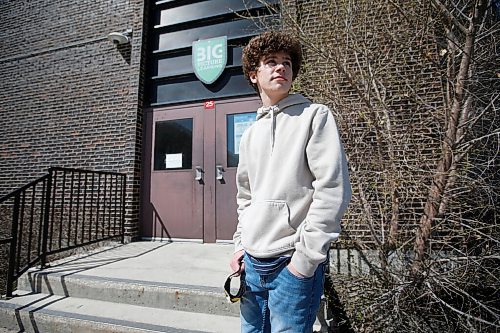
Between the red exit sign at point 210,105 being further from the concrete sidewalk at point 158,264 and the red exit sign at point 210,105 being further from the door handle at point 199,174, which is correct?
the concrete sidewalk at point 158,264

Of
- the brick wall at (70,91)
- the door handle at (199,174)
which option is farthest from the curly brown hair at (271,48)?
the brick wall at (70,91)

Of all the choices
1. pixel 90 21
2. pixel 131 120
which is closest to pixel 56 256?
pixel 131 120

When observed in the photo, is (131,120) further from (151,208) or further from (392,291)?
(392,291)

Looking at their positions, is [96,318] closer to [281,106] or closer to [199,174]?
[281,106]

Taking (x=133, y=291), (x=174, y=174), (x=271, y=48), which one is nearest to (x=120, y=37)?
(x=174, y=174)

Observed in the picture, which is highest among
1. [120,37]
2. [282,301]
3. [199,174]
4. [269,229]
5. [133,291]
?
[120,37]

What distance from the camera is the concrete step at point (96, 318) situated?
232 centimetres

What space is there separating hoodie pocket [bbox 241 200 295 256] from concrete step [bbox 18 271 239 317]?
1605mm

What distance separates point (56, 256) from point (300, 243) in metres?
5.15

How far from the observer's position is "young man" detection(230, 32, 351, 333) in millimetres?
1000

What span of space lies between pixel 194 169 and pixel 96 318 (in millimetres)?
2729

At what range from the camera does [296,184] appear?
43.8 inches

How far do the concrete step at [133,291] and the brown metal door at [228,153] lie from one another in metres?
1.89

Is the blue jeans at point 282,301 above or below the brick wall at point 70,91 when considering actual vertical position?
below
